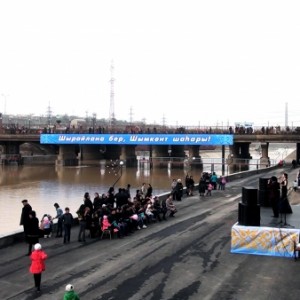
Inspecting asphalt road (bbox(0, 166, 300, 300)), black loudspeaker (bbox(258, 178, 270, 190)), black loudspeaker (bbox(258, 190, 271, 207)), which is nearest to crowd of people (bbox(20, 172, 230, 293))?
asphalt road (bbox(0, 166, 300, 300))

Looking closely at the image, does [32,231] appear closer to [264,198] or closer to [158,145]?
[264,198]

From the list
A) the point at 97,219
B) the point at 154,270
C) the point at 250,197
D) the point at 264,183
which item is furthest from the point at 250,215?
the point at 264,183

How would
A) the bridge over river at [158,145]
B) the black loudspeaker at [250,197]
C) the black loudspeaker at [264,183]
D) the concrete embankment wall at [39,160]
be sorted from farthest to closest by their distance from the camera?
the concrete embankment wall at [39,160], the bridge over river at [158,145], the black loudspeaker at [264,183], the black loudspeaker at [250,197]

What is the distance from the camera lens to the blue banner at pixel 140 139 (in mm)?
64875

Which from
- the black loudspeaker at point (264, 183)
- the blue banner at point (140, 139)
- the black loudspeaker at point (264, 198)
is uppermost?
the blue banner at point (140, 139)

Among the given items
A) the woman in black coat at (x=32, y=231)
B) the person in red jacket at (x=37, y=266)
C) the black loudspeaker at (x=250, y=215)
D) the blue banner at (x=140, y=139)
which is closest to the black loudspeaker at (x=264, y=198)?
the black loudspeaker at (x=250, y=215)

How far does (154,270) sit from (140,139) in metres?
56.2

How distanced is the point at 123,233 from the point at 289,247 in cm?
601

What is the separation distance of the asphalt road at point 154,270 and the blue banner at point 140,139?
47032mm

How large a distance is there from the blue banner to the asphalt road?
47032 mm

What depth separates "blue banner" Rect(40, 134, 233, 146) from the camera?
64875 mm

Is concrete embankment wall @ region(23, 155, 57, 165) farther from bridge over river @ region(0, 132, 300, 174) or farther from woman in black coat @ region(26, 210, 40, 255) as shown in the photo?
woman in black coat @ region(26, 210, 40, 255)

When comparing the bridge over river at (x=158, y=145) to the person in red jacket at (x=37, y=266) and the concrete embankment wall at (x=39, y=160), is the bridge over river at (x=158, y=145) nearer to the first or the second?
the concrete embankment wall at (x=39, y=160)

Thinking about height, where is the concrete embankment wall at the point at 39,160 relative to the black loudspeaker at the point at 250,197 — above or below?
below
